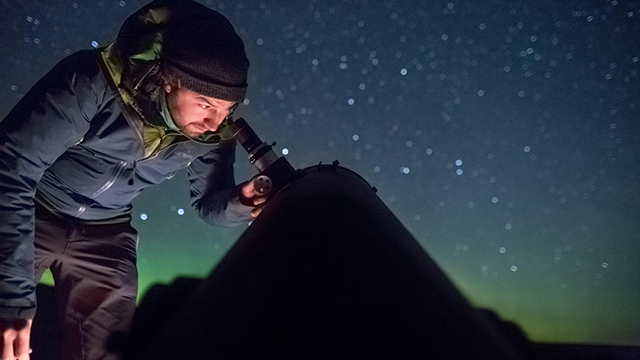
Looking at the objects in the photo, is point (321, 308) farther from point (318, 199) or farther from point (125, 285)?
point (125, 285)

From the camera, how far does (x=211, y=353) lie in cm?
51

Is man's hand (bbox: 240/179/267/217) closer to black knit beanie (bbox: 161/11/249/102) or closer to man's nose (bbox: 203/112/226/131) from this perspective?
man's nose (bbox: 203/112/226/131)

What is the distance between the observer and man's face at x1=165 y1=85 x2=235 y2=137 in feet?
5.30

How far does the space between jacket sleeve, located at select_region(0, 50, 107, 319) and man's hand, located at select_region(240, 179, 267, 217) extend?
77 cm

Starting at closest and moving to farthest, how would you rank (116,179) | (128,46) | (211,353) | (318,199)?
(211,353) → (318,199) → (128,46) → (116,179)

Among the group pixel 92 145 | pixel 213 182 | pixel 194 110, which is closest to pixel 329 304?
pixel 194 110

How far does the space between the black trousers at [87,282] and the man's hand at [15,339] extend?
1.65 feet

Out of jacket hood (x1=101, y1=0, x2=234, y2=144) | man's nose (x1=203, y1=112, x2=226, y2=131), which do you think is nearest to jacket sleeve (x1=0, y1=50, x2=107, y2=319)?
jacket hood (x1=101, y1=0, x2=234, y2=144)

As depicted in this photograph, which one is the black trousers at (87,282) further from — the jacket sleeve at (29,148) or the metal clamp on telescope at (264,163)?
the metal clamp on telescope at (264,163)

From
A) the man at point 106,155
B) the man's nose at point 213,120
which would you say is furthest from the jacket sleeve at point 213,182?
the man's nose at point 213,120

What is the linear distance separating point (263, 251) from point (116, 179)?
154cm

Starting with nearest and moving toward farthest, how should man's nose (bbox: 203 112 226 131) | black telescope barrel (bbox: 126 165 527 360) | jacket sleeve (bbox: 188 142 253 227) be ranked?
black telescope barrel (bbox: 126 165 527 360)
man's nose (bbox: 203 112 226 131)
jacket sleeve (bbox: 188 142 253 227)

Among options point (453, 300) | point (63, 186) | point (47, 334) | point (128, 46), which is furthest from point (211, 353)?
point (47, 334)

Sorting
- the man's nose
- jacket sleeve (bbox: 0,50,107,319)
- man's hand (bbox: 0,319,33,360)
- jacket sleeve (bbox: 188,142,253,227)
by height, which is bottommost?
man's hand (bbox: 0,319,33,360)
